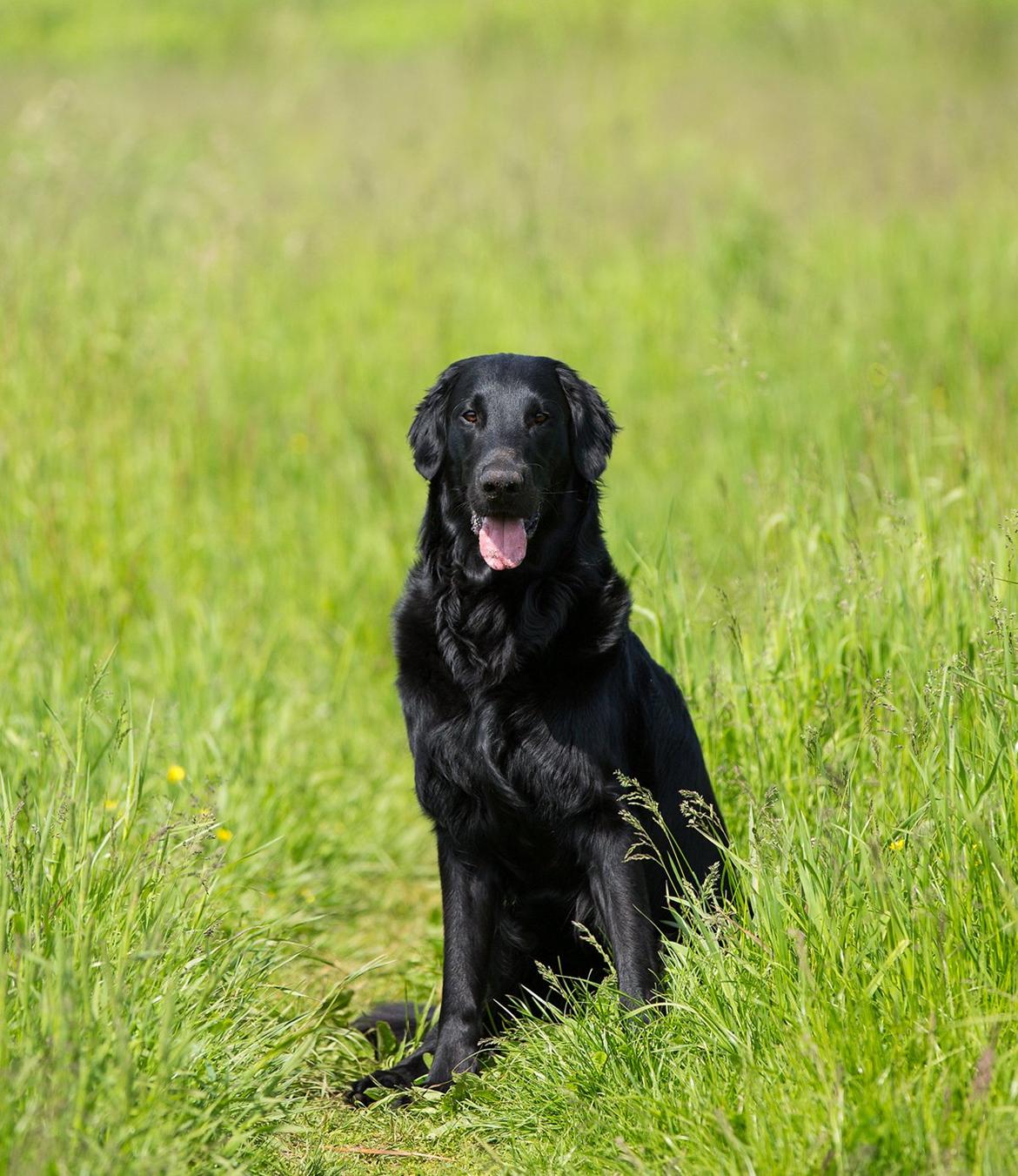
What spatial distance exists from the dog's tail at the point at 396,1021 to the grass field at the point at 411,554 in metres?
0.07

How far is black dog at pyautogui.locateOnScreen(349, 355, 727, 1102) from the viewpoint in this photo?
9.37ft

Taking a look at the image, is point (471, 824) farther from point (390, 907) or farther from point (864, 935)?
point (390, 907)

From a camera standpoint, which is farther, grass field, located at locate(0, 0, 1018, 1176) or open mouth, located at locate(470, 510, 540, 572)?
open mouth, located at locate(470, 510, 540, 572)

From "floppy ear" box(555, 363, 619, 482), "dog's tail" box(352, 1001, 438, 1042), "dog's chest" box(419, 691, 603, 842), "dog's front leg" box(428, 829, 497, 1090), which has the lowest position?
"dog's tail" box(352, 1001, 438, 1042)

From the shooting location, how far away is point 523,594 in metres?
3.00

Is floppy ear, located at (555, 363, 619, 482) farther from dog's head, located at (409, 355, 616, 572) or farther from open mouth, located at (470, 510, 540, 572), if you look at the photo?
open mouth, located at (470, 510, 540, 572)

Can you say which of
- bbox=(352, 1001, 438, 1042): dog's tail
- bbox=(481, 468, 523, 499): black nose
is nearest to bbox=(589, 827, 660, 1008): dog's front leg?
bbox=(352, 1001, 438, 1042): dog's tail

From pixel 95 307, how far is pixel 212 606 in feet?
5.79

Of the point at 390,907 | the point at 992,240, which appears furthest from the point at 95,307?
the point at 992,240

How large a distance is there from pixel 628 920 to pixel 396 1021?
0.69 m

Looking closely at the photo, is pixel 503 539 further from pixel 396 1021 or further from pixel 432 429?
pixel 396 1021

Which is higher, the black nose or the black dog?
the black nose

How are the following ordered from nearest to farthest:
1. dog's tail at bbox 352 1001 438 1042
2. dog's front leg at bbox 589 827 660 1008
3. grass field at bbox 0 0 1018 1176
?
grass field at bbox 0 0 1018 1176 < dog's front leg at bbox 589 827 660 1008 < dog's tail at bbox 352 1001 438 1042

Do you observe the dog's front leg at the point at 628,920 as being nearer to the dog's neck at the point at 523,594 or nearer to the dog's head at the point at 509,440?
the dog's neck at the point at 523,594
